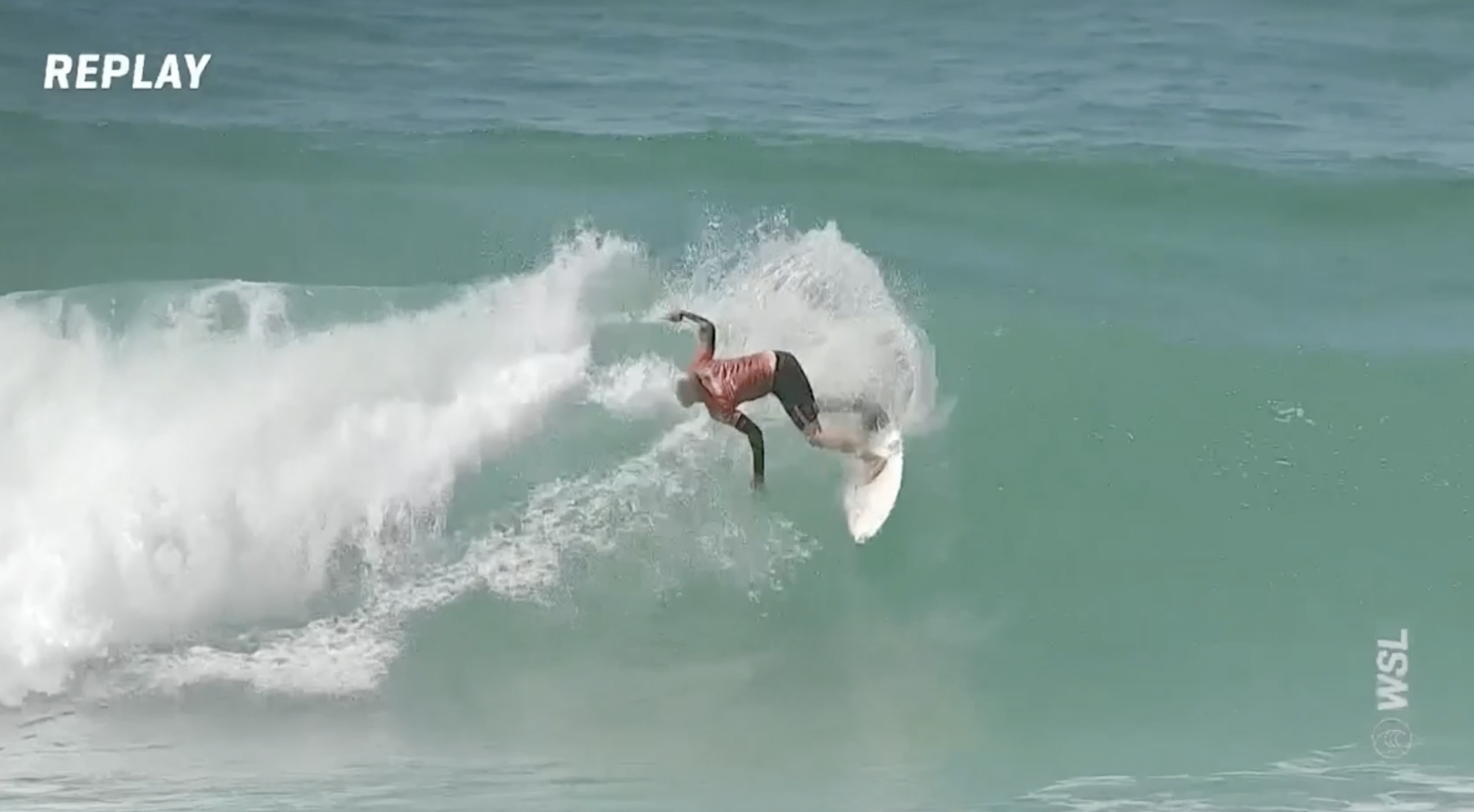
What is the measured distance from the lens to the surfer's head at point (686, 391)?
4.73 meters

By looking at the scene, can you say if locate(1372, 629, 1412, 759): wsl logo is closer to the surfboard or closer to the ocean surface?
the ocean surface

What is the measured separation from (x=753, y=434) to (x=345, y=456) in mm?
1288

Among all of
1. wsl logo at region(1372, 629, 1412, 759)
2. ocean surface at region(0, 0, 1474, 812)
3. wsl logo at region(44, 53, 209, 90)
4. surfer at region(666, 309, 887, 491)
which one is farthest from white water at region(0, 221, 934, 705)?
wsl logo at region(1372, 629, 1412, 759)

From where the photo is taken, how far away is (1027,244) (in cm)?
564

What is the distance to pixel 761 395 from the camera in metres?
4.50

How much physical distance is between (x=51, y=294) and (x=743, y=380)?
8.02 feet

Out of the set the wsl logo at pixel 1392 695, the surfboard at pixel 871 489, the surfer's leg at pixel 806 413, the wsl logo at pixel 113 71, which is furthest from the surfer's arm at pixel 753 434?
the wsl logo at pixel 113 71

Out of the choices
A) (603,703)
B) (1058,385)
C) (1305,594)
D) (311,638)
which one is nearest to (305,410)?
(311,638)

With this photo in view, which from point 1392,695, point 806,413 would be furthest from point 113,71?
point 1392,695

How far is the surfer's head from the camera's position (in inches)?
186

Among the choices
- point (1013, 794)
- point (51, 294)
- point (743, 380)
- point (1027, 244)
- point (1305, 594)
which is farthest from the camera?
point (1027, 244)

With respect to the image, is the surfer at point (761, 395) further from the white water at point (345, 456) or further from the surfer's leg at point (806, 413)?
the white water at point (345, 456)

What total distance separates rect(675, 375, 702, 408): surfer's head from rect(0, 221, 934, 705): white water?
6 centimetres

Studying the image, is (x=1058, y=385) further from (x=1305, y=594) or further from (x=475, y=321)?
(x=475, y=321)
